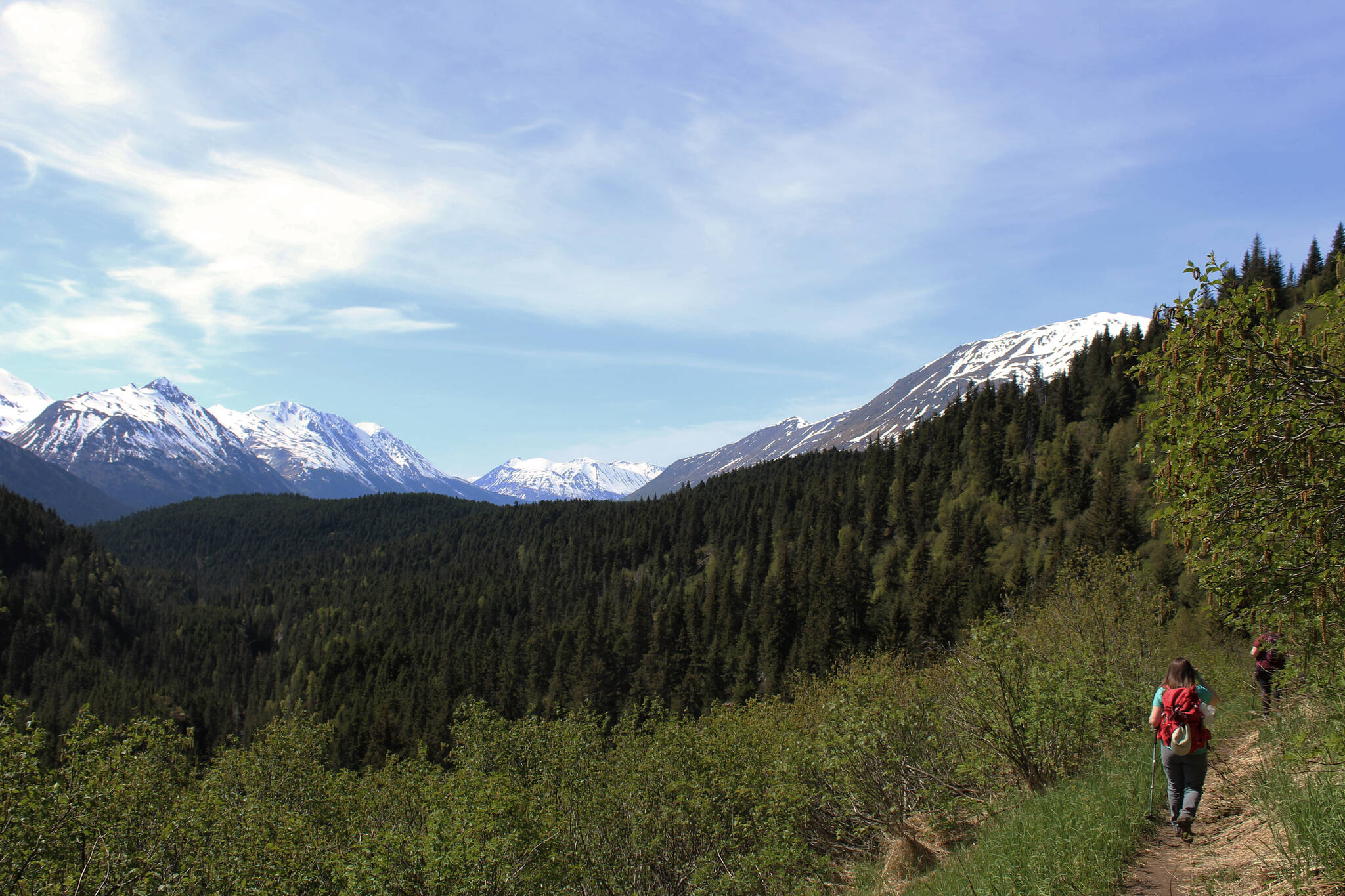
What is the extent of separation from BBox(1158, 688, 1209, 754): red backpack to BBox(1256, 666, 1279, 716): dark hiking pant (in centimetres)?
564

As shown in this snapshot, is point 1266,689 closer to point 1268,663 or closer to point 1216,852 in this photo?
point 1268,663

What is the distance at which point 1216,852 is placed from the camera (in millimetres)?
10930

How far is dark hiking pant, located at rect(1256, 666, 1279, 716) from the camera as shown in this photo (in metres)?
16.4

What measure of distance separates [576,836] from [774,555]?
415 ft

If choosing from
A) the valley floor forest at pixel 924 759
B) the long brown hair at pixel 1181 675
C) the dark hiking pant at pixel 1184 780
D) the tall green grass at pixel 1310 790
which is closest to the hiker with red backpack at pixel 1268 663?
the valley floor forest at pixel 924 759

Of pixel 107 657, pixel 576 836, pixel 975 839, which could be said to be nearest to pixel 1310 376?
pixel 975 839

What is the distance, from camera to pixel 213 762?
5219cm

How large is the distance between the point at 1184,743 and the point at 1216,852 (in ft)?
5.36

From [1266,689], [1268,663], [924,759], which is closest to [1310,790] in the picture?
[1268,663]

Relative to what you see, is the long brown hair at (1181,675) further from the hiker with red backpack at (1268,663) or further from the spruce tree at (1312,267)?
the spruce tree at (1312,267)

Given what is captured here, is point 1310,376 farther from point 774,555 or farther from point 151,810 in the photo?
point 774,555

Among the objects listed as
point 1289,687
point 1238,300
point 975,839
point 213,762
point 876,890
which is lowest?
point 213,762

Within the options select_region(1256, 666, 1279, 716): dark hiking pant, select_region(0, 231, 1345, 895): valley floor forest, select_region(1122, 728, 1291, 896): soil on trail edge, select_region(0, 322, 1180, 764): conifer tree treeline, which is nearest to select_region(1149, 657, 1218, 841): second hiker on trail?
select_region(1122, 728, 1291, 896): soil on trail edge

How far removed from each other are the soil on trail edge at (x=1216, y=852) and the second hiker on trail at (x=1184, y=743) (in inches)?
14.8
